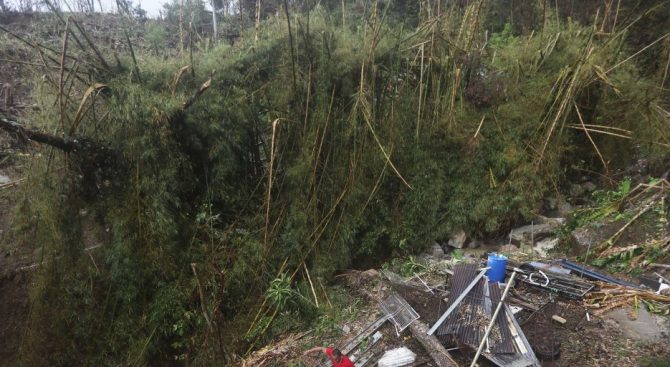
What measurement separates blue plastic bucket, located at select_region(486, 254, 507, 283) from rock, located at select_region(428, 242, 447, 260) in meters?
1.08

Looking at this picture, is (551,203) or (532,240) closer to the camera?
(532,240)

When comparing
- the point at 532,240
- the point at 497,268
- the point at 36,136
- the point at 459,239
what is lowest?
the point at 459,239

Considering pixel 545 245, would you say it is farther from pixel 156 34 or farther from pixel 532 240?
pixel 156 34

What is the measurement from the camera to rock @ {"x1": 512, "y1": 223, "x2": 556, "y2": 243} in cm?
450

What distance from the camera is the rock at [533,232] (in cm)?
450

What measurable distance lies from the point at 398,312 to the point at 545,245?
89.8 inches

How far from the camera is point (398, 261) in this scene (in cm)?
437

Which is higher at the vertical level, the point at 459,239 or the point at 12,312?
the point at 459,239

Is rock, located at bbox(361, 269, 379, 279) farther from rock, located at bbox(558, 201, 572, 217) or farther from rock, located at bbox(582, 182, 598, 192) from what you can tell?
rock, located at bbox(582, 182, 598, 192)

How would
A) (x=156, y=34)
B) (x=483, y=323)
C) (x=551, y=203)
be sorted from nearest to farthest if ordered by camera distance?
(x=483, y=323) → (x=551, y=203) → (x=156, y=34)

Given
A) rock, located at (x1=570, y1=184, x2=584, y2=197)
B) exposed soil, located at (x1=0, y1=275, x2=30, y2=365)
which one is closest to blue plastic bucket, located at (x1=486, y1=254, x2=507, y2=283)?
rock, located at (x1=570, y1=184, x2=584, y2=197)

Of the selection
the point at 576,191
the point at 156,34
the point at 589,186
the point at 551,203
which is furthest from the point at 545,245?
the point at 156,34

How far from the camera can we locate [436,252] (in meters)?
4.51

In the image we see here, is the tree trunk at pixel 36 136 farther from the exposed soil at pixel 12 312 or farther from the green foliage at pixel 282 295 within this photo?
the green foliage at pixel 282 295
